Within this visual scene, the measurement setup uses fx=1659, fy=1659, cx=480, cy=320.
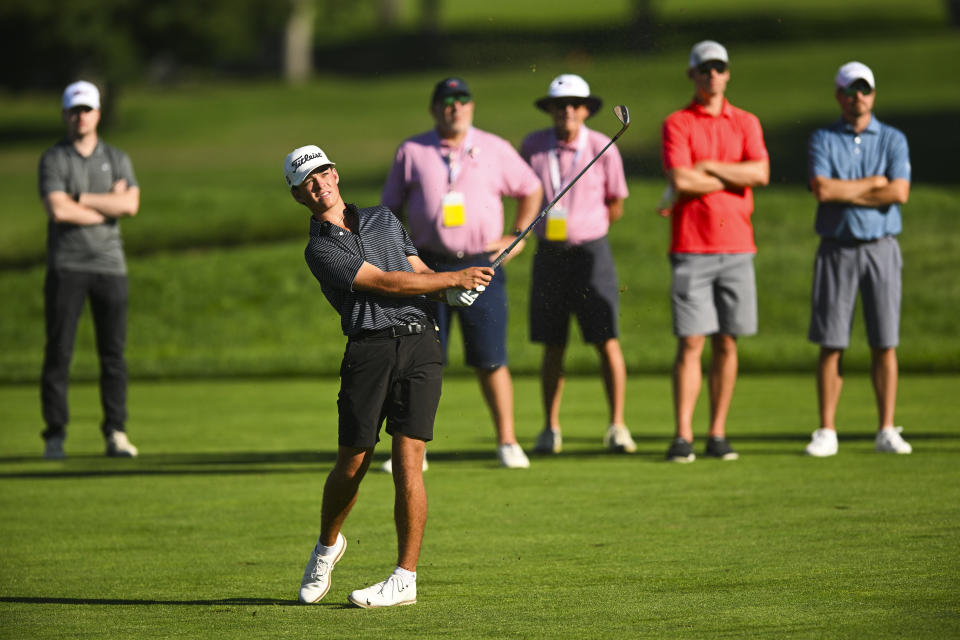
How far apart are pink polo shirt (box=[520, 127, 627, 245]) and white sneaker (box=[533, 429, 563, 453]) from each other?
3.55 ft

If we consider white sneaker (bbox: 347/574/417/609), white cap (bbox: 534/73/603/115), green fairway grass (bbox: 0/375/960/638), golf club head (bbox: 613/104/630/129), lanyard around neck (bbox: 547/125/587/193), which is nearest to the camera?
green fairway grass (bbox: 0/375/960/638)

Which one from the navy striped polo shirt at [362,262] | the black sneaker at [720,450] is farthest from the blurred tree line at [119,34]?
the navy striped polo shirt at [362,262]

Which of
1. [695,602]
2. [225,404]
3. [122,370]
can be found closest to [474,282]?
[695,602]

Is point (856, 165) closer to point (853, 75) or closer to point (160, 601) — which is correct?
point (853, 75)

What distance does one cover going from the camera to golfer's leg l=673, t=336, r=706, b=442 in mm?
8789

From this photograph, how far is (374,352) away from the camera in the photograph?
575cm

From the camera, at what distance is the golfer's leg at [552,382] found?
9.41m

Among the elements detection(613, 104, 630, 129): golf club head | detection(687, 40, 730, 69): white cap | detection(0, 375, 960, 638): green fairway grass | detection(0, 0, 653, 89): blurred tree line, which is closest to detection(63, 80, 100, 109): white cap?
detection(0, 375, 960, 638): green fairway grass

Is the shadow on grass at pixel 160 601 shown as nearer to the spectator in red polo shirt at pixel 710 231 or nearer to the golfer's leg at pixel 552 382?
the spectator in red polo shirt at pixel 710 231

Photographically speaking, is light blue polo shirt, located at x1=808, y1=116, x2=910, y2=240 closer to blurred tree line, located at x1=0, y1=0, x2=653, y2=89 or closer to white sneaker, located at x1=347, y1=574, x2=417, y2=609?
white sneaker, located at x1=347, y1=574, x2=417, y2=609

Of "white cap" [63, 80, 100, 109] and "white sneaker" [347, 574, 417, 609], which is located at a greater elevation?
"white cap" [63, 80, 100, 109]

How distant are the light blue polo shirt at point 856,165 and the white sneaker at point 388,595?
4.17 metres

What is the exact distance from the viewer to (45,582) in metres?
6.19

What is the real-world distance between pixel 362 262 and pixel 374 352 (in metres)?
0.32
